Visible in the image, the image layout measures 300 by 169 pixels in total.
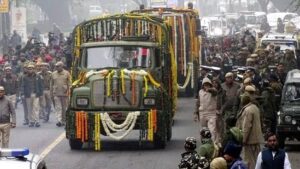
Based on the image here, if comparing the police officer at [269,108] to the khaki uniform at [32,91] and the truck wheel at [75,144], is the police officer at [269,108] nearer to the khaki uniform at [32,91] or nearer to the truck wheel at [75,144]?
the truck wheel at [75,144]

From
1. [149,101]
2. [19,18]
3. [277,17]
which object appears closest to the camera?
[149,101]

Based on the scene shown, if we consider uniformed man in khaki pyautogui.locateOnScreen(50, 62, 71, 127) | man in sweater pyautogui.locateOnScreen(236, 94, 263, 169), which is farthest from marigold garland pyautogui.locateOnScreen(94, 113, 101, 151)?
uniformed man in khaki pyautogui.locateOnScreen(50, 62, 71, 127)

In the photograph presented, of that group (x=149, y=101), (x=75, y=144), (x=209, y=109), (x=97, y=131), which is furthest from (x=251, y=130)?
(x=75, y=144)

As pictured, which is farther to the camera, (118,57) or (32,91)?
(32,91)

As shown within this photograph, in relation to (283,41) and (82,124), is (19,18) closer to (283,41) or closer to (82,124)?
(283,41)

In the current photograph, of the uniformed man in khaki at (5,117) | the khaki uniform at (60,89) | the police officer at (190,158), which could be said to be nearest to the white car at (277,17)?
the khaki uniform at (60,89)

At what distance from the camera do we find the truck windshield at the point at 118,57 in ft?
78.9

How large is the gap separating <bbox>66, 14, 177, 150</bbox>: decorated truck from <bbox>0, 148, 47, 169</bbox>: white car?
1175cm

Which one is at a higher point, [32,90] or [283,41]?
[283,41]

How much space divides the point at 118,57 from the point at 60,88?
591 cm

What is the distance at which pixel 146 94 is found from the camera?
23094 millimetres

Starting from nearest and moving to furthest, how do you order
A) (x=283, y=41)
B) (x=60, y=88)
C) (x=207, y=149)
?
(x=207, y=149) < (x=60, y=88) < (x=283, y=41)

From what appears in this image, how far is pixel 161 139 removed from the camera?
76.8 feet

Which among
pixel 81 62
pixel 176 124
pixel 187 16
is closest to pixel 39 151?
pixel 81 62
